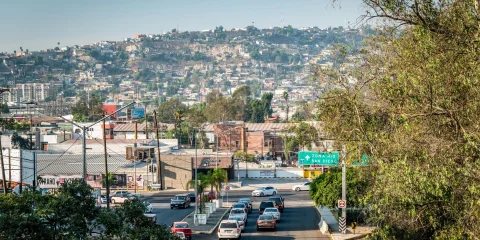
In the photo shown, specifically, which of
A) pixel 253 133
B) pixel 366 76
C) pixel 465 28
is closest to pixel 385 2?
pixel 465 28

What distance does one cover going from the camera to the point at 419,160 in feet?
69.4

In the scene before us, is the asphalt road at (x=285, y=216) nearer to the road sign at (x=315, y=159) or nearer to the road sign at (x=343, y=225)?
the road sign at (x=343, y=225)

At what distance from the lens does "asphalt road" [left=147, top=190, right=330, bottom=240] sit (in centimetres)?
4588

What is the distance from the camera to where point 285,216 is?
57.3 m

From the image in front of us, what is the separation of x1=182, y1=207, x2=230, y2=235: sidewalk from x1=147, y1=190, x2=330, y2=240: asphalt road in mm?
884

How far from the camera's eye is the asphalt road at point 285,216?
45875 millimetres

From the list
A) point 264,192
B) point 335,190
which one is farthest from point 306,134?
point 264,192

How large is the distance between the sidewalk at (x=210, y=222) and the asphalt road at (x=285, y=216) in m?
0.88

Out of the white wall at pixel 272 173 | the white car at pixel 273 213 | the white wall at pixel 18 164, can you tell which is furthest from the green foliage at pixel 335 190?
the white wall at pixel 272 173

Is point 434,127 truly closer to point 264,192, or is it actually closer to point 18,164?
point 18,164

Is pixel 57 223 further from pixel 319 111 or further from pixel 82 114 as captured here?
pixel 82 114

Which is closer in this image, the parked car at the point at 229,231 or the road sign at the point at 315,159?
the parked car at the point at 229,231

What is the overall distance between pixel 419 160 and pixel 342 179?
2606 centimetres

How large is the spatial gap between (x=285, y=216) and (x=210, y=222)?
6.83 metres
